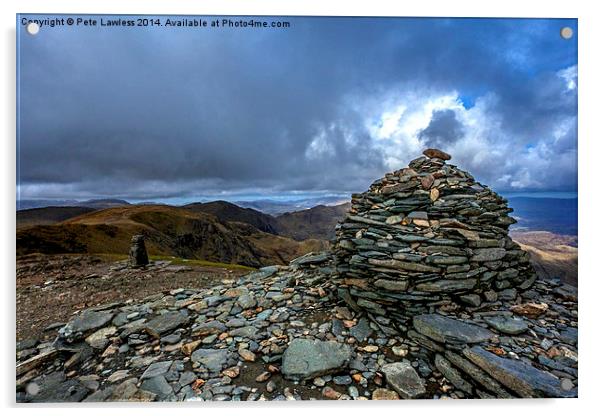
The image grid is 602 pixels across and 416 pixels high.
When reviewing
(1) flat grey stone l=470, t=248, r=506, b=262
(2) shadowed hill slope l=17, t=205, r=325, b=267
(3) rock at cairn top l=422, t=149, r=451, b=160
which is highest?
(3) rock at cairn top l=422, t=149, r=451, b=160

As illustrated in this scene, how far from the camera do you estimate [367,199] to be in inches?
244

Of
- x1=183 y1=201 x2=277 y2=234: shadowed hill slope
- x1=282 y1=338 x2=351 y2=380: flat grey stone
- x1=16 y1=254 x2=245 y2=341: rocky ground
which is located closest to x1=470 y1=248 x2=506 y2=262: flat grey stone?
x1=282 y1=338 x2=351 y2=380: flat grey stone

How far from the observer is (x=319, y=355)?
427 cm

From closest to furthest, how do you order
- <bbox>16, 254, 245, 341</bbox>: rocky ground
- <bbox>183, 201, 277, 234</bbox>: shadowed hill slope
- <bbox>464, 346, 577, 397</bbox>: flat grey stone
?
<bbox>464, 346, 577, 397</bbox>: flat grey stone, <bbox>16, 254, 245, 341</bbox>: rocky ground, <bbox>183, 201, 277, 234</bbox>: shadowed hill slope

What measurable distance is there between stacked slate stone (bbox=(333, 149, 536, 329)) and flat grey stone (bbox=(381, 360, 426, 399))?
859 millimetres

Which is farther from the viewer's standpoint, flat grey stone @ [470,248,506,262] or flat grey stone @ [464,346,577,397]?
flat grey stone @ [470,248,506,262]

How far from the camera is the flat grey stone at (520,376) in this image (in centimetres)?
354

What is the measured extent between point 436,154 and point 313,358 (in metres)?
4.90

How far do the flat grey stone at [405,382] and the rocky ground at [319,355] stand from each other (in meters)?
0.01

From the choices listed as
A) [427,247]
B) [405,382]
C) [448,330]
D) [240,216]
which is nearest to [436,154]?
[427,247]

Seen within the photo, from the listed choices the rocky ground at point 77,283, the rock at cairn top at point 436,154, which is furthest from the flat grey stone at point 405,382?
the rocky ground at point 77,283

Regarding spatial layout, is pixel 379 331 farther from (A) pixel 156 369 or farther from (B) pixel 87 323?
(B) pixel 87 323

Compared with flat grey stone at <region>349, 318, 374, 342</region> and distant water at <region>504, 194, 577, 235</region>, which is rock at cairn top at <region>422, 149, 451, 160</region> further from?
flat grey stone at <region>349, 318, 374, 342</region>

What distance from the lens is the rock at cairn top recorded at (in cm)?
573
